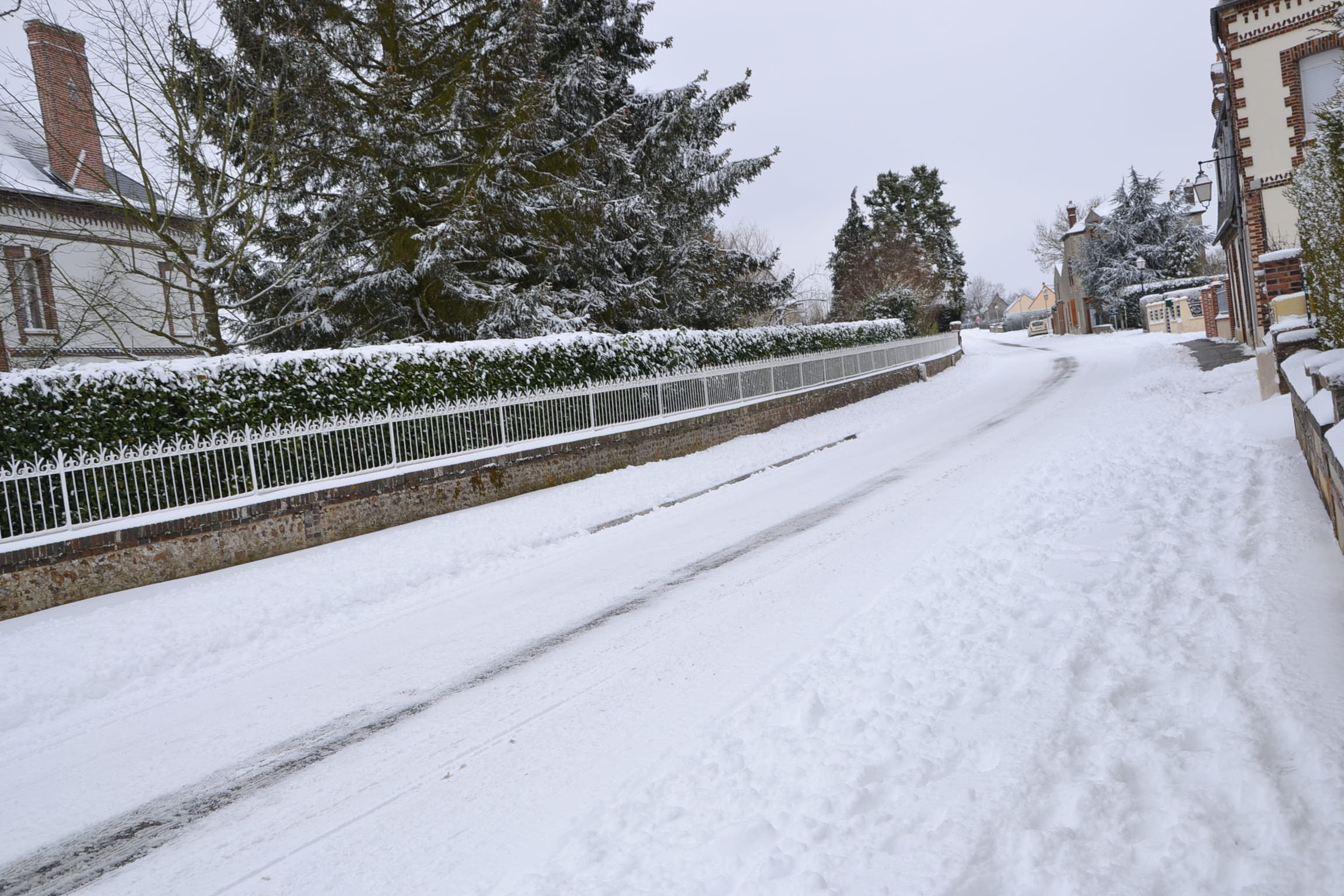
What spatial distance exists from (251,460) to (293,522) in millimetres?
897

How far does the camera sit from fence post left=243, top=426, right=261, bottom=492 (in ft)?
30.6

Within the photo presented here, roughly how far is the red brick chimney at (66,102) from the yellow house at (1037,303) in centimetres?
7686

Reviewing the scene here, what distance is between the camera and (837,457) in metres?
12.8

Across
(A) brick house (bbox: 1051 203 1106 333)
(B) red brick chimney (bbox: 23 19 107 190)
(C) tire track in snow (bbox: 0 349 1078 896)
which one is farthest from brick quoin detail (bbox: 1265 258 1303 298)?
(A) brick house (bbox: 1051 203 1106 333)

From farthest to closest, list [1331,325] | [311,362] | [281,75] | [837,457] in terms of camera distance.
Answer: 1. [281,75]
2. [837,457]
3. [311,362]
4. [1331,325]

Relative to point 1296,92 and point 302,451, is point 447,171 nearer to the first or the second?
point 302,451

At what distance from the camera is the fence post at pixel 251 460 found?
9.33 meters

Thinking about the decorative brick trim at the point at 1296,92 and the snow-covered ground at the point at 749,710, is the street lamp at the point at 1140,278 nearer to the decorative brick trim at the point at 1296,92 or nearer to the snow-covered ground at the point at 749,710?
the decorative brick trim at the point at 1296,92

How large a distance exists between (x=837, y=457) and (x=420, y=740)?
31.9 feet

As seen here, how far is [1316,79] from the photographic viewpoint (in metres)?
18.7

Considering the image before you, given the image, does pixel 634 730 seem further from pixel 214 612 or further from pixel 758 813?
pixel 214 612

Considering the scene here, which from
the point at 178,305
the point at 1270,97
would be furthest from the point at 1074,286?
the point at 178,305

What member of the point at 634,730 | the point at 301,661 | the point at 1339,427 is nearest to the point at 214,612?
the point at 301,661

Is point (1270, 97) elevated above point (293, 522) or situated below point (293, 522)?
above
